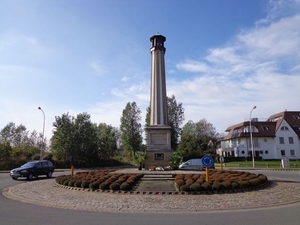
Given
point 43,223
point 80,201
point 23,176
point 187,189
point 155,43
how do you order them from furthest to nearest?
point 155,43 < point 23,176 < point 187,189 < point 80,201 < point 43,223

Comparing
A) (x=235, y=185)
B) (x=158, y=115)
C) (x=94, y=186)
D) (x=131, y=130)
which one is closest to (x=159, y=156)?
(x=158, y=115)

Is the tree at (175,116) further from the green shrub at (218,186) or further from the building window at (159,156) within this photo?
the green shrub at (218,186)

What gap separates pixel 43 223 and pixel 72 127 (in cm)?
4001

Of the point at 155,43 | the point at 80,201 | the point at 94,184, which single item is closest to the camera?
the point at 80,201

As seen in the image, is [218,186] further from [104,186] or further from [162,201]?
[104,186]

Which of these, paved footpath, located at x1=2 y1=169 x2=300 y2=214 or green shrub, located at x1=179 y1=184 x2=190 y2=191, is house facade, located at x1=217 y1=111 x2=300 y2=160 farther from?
green shrub, located at x1=179 y1=184 x2=190 y2=191

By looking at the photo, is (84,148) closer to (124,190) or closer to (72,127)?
(72,127)

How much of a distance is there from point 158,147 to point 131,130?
31429mm

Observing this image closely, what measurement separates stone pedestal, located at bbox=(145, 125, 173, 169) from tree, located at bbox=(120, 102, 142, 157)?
3058 cm

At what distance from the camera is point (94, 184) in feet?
45.9

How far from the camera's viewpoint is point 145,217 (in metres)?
8.37

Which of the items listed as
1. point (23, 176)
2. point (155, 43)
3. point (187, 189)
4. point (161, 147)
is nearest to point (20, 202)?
point (187, 189)

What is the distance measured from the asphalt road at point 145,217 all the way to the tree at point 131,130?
153 ft

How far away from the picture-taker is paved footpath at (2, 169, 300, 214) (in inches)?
380
